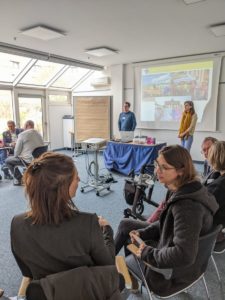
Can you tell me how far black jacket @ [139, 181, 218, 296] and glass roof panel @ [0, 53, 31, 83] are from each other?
589 cm

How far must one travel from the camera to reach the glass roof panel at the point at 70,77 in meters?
7.52

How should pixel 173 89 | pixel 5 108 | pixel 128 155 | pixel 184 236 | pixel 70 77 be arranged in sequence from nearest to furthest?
pixel 184 236
pixel 128 155
pixel 173 89
pixel 5 108
pixel 70 77

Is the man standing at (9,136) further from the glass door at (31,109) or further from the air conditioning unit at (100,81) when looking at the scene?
the air conditioning unit at (100,81)

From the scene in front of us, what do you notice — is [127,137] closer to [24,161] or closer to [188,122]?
[188,122]

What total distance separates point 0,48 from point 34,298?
4916mm

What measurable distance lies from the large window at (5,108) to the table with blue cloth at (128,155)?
10.1 ft

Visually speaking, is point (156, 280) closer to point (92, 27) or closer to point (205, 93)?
point (92, 27)

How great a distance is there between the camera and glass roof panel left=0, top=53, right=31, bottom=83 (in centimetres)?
590

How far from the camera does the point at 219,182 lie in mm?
1655

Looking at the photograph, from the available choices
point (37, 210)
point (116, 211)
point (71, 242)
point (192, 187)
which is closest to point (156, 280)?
point (192, 187)

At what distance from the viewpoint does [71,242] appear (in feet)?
2.94

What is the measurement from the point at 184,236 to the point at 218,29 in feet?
12.4

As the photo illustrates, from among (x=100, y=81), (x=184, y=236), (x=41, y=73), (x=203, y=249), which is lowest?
(x=203, y=249)

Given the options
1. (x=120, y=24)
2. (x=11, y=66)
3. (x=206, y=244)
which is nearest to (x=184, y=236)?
(x=206, y=244)
